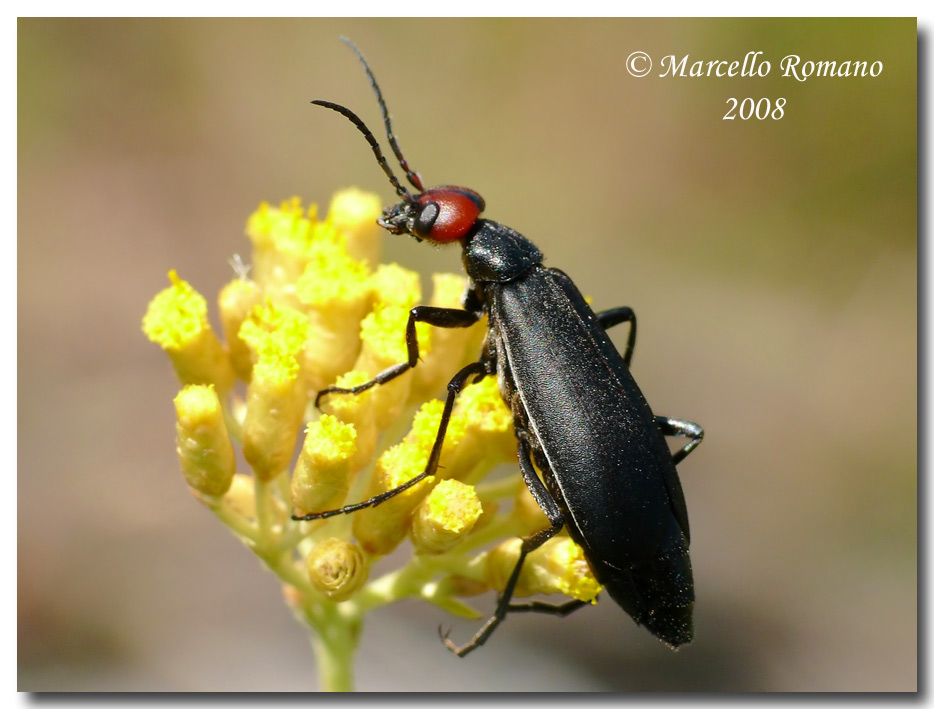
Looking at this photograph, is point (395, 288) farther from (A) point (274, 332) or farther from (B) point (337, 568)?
(B) point (337, 568)

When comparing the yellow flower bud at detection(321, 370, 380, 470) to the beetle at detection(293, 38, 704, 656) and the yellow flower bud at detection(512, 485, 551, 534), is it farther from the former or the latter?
the yellow flower bud at detection(512, 485, 551, 534)

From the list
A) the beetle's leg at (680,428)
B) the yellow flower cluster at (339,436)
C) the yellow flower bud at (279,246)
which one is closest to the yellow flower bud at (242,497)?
the yellow flower cluster at (339,436)

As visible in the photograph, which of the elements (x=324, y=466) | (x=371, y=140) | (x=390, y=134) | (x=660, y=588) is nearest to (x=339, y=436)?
(x=324, y=466)

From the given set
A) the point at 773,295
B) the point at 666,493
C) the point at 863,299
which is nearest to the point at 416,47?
the point at 773,295

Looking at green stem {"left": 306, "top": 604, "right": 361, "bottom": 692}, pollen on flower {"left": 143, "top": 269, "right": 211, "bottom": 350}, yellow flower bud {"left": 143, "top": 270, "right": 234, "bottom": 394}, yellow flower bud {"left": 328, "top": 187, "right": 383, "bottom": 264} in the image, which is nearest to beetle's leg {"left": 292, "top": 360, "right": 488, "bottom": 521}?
green stem {"left": 306, "top": 604, "right": 361, "bottom": 692}
